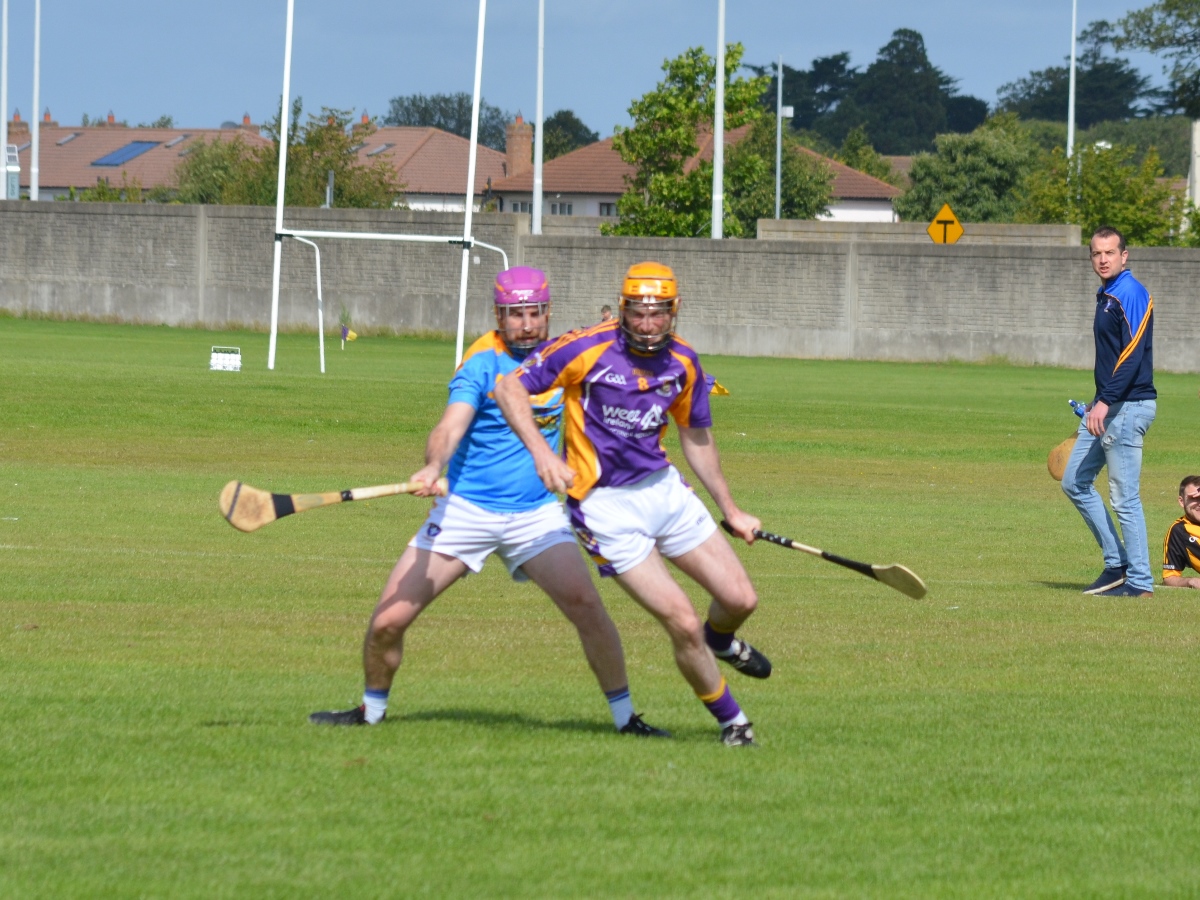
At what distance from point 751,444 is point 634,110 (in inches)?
1371

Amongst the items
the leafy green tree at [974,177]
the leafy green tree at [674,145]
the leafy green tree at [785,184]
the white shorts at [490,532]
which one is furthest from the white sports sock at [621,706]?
the leafy green tree at [974,177]

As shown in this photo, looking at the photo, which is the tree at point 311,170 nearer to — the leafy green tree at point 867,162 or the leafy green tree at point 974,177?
the leafy green tree at point 974,177

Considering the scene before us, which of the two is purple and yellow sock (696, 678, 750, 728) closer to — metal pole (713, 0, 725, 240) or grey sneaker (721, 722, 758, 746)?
grey sneaker (721, 722, 758, 746)

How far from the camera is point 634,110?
56.2 meters

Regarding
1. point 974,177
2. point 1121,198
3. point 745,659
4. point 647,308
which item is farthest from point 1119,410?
point 974,177

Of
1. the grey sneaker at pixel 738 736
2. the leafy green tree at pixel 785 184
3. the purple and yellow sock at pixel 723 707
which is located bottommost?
the grey sneaker at pixel 738 736

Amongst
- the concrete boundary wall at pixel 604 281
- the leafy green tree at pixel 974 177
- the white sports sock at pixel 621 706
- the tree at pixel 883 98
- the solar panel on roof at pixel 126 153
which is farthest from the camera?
the tree at pixel 883 98

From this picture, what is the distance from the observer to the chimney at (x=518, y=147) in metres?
109

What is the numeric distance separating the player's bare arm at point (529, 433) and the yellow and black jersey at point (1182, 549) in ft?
24.4

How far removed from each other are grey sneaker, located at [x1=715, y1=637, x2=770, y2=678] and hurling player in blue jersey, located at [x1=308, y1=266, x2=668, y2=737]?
57 centimetres

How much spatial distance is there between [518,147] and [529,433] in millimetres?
105215

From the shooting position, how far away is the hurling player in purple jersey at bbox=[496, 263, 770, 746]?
6.61m

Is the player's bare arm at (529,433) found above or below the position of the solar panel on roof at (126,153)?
below

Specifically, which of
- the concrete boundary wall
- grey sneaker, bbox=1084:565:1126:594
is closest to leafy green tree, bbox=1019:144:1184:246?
the concrete boundary wall
